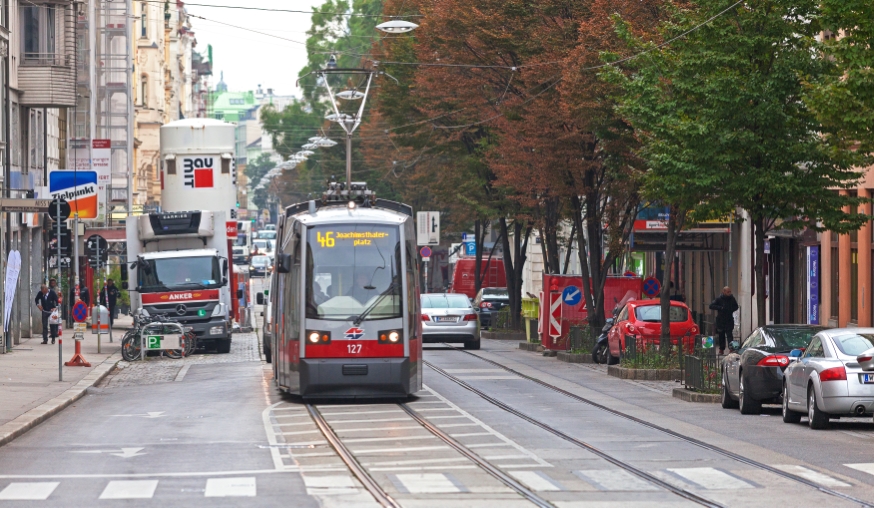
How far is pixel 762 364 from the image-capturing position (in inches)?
867

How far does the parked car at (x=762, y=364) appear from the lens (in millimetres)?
21891

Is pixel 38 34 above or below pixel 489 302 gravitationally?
above

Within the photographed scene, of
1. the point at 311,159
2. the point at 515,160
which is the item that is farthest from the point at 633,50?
the point at 311,159

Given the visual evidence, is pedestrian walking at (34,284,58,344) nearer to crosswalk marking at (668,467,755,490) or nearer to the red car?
the red car

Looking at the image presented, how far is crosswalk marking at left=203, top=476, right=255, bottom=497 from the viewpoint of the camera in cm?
1304

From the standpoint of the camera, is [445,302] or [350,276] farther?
[445,302]

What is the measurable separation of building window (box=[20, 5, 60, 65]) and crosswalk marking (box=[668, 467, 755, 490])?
34.6 meters

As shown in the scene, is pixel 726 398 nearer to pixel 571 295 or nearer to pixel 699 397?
pixel 699 397

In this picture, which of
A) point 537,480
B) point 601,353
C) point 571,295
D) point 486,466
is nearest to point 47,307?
point 571,295

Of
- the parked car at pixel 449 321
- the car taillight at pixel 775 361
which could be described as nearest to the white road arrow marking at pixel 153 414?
the car taillight at pixel 775 361

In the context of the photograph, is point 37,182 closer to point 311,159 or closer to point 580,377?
point 580,377

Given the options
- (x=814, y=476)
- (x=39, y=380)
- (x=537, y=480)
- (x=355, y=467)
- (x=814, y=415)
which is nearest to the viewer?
(x=537, y=480)

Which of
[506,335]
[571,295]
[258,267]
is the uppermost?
[258,267]

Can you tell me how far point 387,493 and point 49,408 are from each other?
35.8ft
